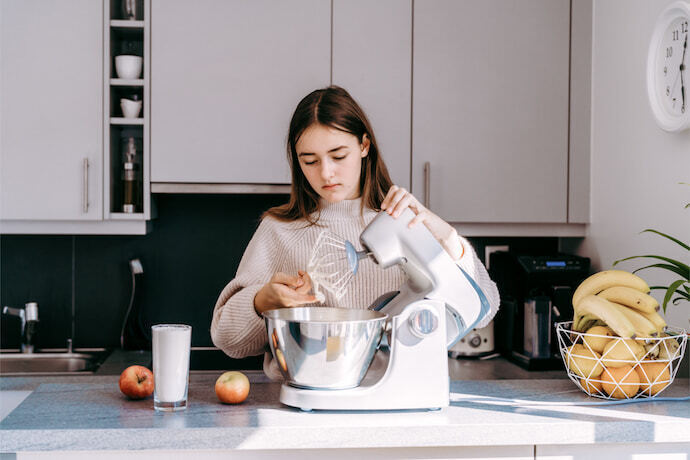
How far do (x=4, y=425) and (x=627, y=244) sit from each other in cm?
186

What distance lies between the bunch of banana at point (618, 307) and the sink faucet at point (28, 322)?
1.92 meters

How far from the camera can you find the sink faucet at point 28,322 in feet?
8.62

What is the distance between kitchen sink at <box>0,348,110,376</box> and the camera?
2.62 meters

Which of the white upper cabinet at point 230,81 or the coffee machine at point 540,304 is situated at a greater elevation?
the white upper cabinet at point 230,81

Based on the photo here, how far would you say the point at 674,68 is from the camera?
6.46 ft

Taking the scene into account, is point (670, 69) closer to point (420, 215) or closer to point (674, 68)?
point (674, 68)

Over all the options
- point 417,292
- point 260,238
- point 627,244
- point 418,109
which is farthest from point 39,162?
point 627,244

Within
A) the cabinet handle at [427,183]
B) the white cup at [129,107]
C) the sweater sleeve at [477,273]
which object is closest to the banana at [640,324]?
the sweater sleeve at [477,273]

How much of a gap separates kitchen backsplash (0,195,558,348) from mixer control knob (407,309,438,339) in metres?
1.59

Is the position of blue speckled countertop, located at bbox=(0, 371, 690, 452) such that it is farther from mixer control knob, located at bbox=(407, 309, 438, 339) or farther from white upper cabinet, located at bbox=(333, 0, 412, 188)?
white upper cabinet, located at bbox=(333, 0, 412, 188)

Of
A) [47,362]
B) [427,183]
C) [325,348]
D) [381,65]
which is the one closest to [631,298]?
[325,348]

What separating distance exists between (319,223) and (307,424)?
2.21ft

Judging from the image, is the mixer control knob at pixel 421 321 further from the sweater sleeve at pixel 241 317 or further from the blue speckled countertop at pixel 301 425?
the sweater sleeve at pixel 241 317

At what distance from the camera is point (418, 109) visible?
8.29 ft
